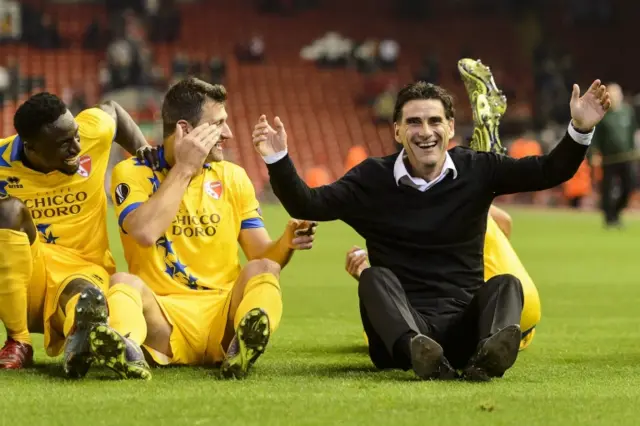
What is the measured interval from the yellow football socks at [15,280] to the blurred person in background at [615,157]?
13767mm

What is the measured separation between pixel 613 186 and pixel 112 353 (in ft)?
49.0

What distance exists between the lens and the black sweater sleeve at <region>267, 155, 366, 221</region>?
542 cm

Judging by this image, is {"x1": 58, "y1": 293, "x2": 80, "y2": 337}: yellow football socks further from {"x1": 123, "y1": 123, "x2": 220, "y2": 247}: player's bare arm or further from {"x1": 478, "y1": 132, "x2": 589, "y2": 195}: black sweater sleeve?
{"x1": 478, "y1": 132, "x2": 589, "y2": 195}: black sweater sleeve

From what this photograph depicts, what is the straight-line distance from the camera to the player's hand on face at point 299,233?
5.60 meters

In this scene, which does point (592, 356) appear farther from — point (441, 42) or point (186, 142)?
point (441, 42)

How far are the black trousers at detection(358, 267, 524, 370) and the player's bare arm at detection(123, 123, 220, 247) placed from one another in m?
0.85

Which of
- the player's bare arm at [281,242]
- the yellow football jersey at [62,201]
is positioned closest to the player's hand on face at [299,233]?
the player's bare arm at [281,242]

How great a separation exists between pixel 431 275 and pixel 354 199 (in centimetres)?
47

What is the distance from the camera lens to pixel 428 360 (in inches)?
201

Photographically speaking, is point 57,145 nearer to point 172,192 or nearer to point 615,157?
point 172,192

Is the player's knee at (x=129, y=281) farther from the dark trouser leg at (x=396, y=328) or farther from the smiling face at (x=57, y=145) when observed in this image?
the dark trouser leg at (x=396, y=328)

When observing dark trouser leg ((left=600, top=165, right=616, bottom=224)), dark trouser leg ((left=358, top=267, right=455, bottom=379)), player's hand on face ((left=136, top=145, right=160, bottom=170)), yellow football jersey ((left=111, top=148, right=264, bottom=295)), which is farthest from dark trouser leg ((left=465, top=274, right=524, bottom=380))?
A: dark trouser leg ((left=600, top=165, right=616, bottom=224))

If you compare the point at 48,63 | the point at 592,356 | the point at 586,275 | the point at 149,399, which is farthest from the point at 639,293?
the point at 48,63

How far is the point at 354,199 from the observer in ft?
18.7
